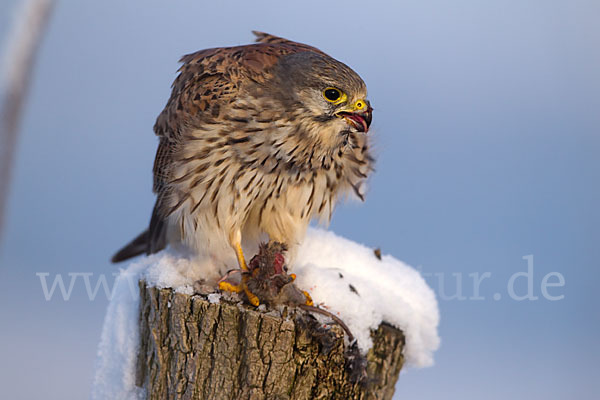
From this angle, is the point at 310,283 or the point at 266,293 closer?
the point at 266,293

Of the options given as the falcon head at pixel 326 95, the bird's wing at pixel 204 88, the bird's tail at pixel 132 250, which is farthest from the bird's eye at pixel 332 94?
the bird's tail at pixel 132 250

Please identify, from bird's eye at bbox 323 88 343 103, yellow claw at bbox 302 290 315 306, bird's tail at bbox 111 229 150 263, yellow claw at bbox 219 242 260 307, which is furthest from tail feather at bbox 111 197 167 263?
bird's eye at bbox 323 88 343 103

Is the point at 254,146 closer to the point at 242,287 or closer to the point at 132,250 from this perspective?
the point at 242,287

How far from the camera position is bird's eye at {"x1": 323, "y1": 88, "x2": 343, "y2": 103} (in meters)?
1.99

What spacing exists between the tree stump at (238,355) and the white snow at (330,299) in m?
0.09

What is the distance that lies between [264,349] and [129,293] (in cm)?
63

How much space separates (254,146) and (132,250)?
107cm

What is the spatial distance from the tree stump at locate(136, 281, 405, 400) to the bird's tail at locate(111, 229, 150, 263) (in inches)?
36.4

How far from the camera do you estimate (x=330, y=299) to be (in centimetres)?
215

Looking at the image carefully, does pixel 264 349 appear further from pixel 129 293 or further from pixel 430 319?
pixel 430 319

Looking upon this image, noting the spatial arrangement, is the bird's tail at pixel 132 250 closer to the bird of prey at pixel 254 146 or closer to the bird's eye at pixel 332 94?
the bird of prey at pixel 254 146

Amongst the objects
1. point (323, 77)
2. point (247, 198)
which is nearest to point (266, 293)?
point (247, 198)

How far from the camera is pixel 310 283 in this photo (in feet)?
7.32

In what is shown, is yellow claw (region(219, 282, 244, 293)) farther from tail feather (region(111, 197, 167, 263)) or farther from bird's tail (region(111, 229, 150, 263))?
bird's tail (region(111, 229, 150, 263))
